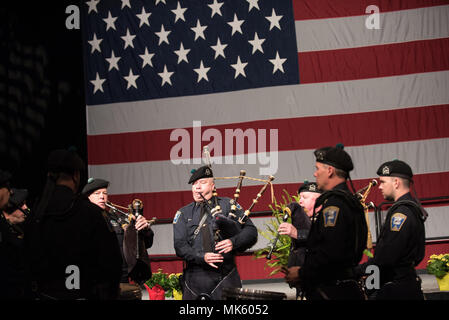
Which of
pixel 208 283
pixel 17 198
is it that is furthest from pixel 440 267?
pixel 17 198

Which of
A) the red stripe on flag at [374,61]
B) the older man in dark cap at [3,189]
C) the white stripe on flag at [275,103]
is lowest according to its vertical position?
the older man in dark cap at [3,189]

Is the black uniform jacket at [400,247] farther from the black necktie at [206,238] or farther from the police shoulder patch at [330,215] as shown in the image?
the black necktie at [206,238]

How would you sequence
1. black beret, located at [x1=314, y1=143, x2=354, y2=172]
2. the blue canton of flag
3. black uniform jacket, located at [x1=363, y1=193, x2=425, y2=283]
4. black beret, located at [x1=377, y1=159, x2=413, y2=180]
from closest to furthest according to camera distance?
1. black beret, located at [x1=314, y1=143, x2=354, y2=172]
2. black uniform jacket, located at [x1=363, y1=193, x2=425, y2=283]
3. black beret, located at [x1=377, y1=159, x2=413, y2=180]
4. the blue canton of flag

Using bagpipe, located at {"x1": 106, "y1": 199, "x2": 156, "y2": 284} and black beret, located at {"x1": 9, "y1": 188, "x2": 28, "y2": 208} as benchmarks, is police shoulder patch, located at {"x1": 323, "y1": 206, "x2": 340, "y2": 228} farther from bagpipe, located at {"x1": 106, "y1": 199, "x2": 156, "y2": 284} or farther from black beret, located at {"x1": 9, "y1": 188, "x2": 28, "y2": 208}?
black beret, located at {"x1": 9, "y1": 188, "x2": 28, "y2": 208}

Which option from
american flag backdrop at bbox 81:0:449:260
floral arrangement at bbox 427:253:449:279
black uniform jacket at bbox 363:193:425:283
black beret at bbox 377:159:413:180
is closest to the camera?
black uniform jacket at bbox 363:193:425:283

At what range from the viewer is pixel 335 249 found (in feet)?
10.7

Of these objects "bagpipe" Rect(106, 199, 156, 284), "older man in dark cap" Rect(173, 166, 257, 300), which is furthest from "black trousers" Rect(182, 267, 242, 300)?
"bagpipe" Rect(106, 199, 156, 284)

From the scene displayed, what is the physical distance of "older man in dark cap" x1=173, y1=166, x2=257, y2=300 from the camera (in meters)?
4.82

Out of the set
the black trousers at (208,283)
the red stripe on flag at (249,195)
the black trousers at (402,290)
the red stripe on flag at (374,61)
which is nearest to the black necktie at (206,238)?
the black trousers at (208,283)

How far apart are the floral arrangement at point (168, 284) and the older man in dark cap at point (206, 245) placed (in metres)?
1.67

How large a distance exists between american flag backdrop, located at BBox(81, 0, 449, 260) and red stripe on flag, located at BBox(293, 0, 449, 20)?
1 centimetres

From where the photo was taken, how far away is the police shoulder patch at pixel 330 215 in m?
3.31
